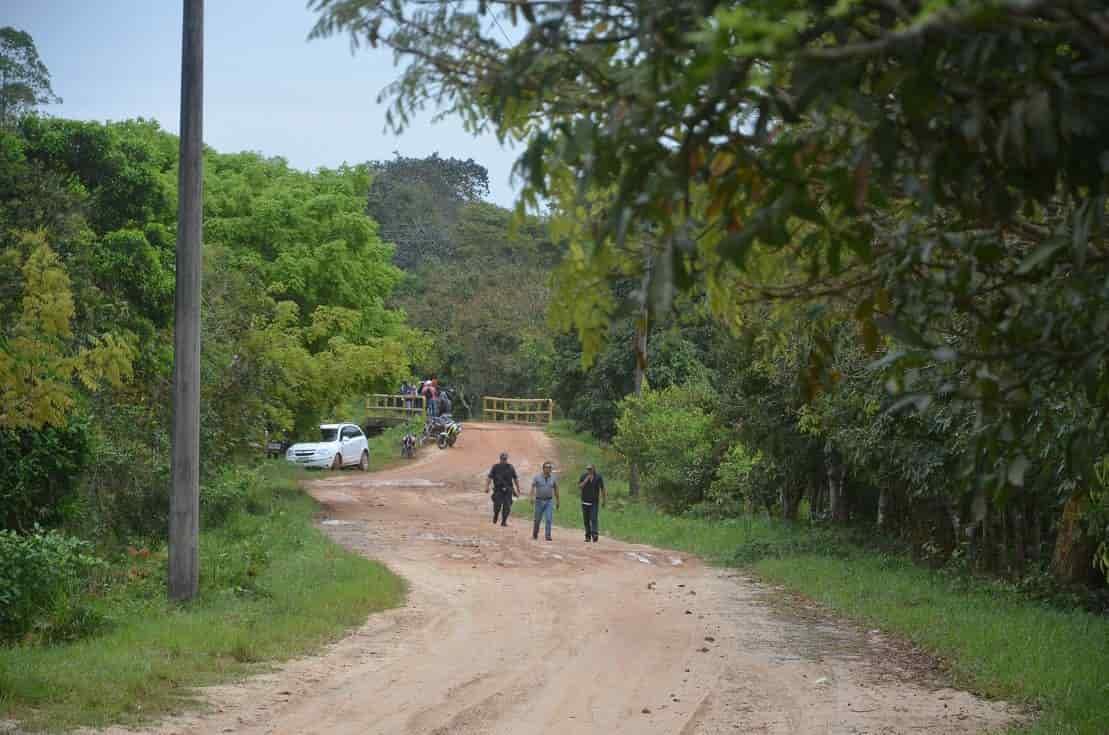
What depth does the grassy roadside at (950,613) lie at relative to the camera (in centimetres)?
1096

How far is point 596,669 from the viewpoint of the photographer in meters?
12.1

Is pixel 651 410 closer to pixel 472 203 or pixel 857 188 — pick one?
pixel 857 188

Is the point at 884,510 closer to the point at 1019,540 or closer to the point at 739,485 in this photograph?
the point at 1019,540

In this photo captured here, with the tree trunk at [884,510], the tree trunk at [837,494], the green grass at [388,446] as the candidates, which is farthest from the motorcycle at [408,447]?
the tree trunk at [884,510]

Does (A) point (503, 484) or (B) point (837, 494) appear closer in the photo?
(B) point (837, 494)

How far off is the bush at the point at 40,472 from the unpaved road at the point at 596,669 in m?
4.96

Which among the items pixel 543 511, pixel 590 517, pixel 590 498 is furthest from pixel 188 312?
pixel 590 517

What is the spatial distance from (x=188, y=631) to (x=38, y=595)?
1544 mm

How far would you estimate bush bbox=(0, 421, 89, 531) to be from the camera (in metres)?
16.9

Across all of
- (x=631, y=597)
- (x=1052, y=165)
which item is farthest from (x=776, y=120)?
(x=631, y=597)

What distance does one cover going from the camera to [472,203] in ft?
292

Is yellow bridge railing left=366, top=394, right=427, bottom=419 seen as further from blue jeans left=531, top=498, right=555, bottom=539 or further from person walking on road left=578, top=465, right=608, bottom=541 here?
blue jeans left=531, top=498, right=555, bottom=539

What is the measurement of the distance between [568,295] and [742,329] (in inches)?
73.8

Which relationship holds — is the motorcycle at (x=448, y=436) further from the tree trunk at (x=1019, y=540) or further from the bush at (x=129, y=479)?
the tree trunk at (x=1019, y=540)
